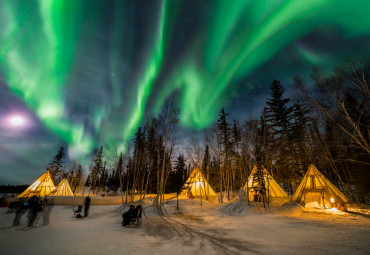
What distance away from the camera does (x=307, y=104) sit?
962 cm

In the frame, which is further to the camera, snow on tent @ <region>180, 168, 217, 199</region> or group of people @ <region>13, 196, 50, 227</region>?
snow on tent @ <region>180, 168, 217, 199</region>

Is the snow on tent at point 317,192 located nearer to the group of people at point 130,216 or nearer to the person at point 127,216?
the group of people at point 130,216

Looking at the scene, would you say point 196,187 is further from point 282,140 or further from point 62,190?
point 62,190

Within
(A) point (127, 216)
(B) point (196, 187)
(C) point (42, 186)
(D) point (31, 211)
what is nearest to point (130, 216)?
(A) point (127, 216)

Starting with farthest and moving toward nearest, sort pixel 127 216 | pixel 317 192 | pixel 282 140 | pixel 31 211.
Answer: pixel 282 140 < pixel 317 192 < pixel 127 216 < pixel 31 211

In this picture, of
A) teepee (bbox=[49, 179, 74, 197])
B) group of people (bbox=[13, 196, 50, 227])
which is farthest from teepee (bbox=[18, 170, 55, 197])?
group of people (bbox=[13, 196, 50, 227])

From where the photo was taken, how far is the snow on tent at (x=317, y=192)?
41.5 ft

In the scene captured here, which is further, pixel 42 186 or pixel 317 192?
pixel 42 186

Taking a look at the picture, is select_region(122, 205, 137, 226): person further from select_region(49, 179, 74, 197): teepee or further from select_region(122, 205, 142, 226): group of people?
select_region(49, 179, 74, 197): teepee

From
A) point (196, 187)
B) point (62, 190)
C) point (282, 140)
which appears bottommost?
point (62, 190)

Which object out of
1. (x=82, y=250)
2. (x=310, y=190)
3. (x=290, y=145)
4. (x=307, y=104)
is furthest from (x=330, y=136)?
(x=82, y=250)

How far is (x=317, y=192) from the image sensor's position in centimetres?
1343

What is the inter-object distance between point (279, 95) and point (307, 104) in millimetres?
14733

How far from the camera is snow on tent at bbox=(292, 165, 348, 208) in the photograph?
12656mm
